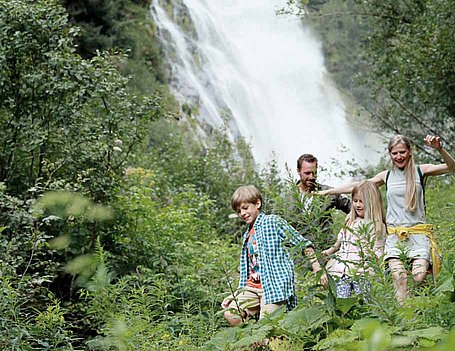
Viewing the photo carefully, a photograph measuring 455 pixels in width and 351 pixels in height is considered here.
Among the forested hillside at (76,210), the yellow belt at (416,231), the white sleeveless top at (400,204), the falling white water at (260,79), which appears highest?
the white sleeveless top at (400,204)

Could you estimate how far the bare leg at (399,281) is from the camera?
336cm

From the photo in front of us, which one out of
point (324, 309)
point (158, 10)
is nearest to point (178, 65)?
point (158, 10)

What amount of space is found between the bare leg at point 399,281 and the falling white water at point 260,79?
10802 mm

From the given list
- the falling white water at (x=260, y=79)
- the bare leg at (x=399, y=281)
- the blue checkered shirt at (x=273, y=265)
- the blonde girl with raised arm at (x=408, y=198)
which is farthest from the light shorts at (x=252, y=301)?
the falling white water at (x=260, y=79)

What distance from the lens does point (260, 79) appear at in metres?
37.2

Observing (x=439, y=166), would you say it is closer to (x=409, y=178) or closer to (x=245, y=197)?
(x=409, y=178)

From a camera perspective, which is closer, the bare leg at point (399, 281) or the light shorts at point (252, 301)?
the bare leg at point (399, 281)

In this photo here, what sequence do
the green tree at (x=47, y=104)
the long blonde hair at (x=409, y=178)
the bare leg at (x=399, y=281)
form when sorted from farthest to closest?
A: the green tree at (x=47, y=104), the long blonde hair at (x=409, y=178), the bare leg at (x=399, y=281)

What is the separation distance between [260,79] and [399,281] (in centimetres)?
3422

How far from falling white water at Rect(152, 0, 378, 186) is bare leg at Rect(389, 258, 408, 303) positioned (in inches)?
425

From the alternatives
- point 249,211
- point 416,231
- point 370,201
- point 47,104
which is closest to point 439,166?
point 416,231

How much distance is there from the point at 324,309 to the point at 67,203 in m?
3.68

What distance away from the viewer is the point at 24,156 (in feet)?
23.3

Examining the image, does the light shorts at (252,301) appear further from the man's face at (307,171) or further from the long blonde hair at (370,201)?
the man's face at (307,171)
